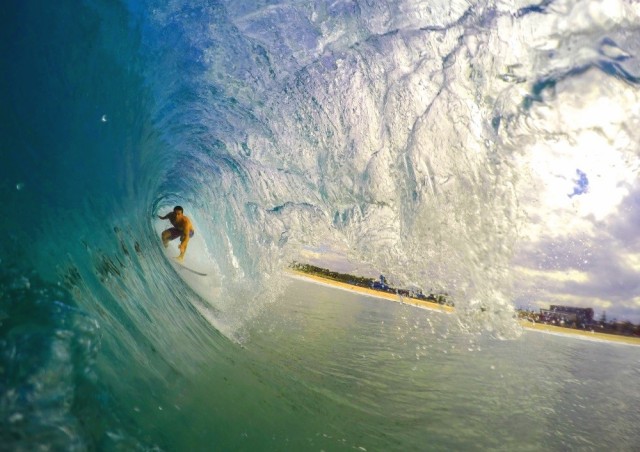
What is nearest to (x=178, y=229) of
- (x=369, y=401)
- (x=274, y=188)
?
(x=274, y=188)

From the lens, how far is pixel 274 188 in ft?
23.1

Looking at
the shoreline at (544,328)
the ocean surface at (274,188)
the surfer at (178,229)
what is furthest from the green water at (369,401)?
the shoreline at (544,328)

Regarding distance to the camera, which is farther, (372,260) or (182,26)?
(372,260)

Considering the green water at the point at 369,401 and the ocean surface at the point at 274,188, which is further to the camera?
the green water at the point at 369,401

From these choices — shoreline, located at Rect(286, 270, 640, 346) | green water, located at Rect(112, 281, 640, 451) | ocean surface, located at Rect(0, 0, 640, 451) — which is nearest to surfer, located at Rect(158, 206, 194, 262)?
ocean surface, located at Rect(0, 0, 640, 451)

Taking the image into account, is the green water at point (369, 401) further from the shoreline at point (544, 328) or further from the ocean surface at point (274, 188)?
the shoreline at point (544, 328)

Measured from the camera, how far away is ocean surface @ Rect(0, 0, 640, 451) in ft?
8.93

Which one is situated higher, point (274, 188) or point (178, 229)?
point (274, 188)

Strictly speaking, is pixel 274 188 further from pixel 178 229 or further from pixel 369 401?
pixel 369 401

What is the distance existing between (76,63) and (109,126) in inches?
27.7

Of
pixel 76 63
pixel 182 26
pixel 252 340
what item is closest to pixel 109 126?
pixel 76 63

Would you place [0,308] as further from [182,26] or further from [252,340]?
[252,340]

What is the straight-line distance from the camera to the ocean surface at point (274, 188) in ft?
8.93

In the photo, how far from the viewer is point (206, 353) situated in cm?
484
